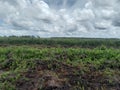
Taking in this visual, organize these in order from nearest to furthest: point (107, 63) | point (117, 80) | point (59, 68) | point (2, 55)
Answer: point (117, 80)
point (59, 68)
point (107, 63)
point (2, 55)

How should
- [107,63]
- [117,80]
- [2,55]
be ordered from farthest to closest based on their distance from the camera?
1. [2,55]
2. [107,63]
3. [117,80]

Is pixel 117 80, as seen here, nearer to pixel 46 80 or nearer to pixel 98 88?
pixel 98 88

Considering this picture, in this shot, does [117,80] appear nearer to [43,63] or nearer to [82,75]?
[82,75]

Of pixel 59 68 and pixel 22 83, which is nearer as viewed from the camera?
pixel 22 83

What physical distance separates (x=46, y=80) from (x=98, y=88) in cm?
210

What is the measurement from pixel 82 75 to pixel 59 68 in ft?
4.79

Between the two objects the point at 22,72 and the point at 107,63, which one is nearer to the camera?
the point at 22,72

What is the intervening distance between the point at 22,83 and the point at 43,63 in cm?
232

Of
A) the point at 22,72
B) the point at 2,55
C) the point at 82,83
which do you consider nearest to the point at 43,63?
the point at 22,72

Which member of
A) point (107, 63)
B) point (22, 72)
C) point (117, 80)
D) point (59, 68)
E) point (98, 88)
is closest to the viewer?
point (98, 88)

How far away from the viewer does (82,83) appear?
7.88 m

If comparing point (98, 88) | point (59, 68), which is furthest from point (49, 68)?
point (98, 88)

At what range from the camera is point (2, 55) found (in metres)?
14.2

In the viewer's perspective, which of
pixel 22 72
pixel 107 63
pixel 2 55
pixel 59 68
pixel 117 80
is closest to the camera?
pixel 117 80
